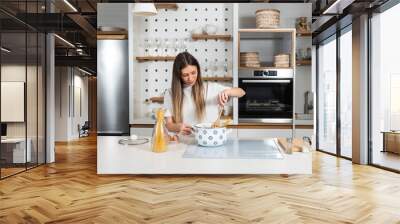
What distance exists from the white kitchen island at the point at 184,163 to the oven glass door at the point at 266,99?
13.1 ft

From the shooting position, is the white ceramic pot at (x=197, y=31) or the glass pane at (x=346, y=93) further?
the glass pane at (x=346, y=93)

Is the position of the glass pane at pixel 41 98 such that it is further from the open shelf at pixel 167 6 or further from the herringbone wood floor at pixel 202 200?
the open shelf at pixel 167 6

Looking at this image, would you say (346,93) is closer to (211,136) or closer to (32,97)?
(32,97)

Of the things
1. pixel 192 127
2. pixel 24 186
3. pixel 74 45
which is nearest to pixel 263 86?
pixel 24 186

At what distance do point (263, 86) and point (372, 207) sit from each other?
271 cm

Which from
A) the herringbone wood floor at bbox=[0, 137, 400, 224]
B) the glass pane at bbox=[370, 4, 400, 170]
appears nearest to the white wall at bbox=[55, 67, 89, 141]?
the herringbone wood floor at bbox=[0, 137, 400, 224]

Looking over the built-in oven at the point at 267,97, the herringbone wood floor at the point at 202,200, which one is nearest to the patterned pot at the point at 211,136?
the herringbone wood floor at the point at 202,200

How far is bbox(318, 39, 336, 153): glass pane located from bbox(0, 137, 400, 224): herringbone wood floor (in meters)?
3.49

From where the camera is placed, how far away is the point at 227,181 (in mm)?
3701

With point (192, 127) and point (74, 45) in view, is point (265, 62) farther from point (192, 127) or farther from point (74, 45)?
point (74, 45)

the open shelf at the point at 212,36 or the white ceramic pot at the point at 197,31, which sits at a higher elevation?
the white ceramic pot at the point at 197,31

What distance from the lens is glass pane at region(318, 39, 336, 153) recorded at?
7816 millimetres

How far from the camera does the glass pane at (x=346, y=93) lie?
689 centimetres

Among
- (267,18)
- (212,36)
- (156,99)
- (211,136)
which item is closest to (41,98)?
(156,99)
